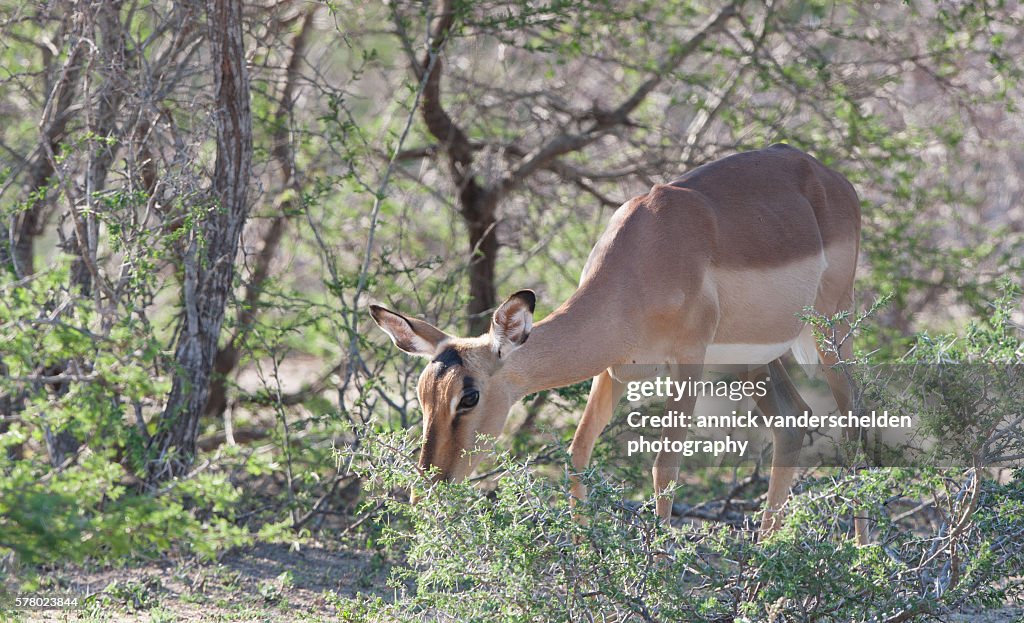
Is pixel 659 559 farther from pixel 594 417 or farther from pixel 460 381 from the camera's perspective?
pixel 594 417

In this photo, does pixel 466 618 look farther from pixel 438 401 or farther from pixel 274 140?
pixel 274 140

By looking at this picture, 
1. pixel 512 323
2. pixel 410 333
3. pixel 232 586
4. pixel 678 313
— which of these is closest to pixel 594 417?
pixel 678 313

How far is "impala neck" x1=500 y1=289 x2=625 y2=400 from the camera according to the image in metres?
4.97

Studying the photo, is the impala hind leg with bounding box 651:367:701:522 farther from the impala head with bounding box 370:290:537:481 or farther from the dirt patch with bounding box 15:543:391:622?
the dirt patch with bounding box 15:543:391:622

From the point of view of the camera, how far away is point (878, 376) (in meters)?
4.23

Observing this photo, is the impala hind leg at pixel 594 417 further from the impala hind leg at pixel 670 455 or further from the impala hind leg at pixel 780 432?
the impala hind leg at pixel 780 432

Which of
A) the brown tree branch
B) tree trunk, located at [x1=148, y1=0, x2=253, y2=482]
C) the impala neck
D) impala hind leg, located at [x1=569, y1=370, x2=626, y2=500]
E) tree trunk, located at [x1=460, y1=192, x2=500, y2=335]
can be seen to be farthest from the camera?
tree trunk, located at [x1=460, y1=192, x2=500, y2=335]

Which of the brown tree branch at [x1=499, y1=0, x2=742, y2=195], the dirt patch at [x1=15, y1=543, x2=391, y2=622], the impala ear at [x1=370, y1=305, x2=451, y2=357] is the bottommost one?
the dirt patch at [x1=15, y1=543, x2=391, y2=622]

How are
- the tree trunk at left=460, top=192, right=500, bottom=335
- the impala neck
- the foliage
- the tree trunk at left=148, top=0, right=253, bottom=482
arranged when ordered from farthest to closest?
the tree trunk at left=460, top=192, right=500, bottom=335, the tree trunk at left=148, top=0, right=253, bottom=482, the impala neck, the foliage

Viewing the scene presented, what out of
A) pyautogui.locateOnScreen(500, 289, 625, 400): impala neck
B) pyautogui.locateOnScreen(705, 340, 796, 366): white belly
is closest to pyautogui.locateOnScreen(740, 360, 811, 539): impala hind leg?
pyautogui.locateOnScreen(705, 340, 796, 366): white belly

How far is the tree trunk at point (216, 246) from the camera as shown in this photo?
19.2 feet

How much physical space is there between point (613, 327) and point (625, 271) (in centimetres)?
33

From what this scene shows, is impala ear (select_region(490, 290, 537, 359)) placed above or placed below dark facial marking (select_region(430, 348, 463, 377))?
above

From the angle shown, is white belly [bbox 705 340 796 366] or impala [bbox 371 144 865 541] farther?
white belly [bbox 705 340 796 366]
